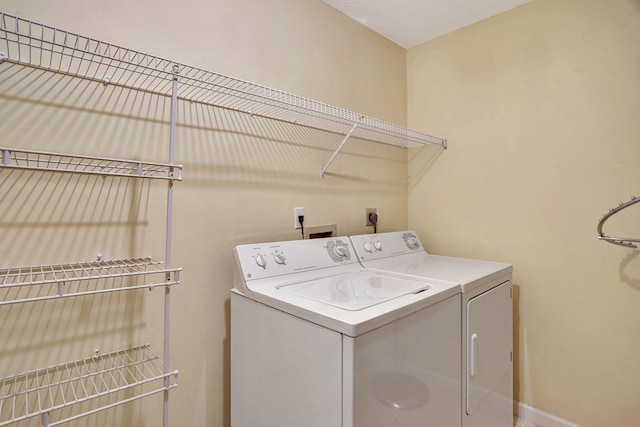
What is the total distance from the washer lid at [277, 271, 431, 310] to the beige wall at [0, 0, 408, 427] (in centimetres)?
40

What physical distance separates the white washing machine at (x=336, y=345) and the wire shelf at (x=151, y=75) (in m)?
0.66

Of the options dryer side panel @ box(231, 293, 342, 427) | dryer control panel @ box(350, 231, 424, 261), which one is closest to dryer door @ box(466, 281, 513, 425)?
dryer control panel @ box(350, 231, 424, 261)

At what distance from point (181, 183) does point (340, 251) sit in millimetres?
808

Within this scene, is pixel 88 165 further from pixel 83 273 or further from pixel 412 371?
pixel 412 371

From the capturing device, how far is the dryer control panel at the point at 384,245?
67.5 inches

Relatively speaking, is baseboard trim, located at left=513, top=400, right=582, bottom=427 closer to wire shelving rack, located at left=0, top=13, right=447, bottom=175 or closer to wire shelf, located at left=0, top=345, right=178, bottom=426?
wire shelving rack, located at left=0, top=13, right=447, bottom=175

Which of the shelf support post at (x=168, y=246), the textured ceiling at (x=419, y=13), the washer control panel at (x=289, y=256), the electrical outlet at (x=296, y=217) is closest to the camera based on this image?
the shelf support post at (x=168, y=246)

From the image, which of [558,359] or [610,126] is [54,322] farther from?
[610,126]

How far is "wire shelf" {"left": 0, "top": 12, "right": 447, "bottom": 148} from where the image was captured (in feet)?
3.07

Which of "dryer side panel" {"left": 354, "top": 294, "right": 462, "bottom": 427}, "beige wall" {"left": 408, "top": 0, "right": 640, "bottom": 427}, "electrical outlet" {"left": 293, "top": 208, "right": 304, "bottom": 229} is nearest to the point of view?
"dryer side panel" {"left": 354, "top": 294, "right": 462, "bottom": 427}

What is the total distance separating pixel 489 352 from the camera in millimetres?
1465

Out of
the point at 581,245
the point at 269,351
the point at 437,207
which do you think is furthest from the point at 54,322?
the point at 581,245

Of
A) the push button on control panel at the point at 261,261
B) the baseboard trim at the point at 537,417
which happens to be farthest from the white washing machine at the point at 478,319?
the push button on control panel at the point at 261,261

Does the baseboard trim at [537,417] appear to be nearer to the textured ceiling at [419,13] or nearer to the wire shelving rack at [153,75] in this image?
the wire shelving rack at [153,75]
